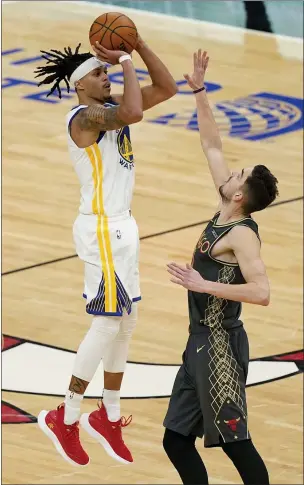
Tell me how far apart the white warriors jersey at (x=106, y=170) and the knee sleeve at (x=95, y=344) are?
1.89 feet

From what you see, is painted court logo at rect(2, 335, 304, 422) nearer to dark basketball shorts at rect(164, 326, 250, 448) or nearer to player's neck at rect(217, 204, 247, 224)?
dark basketball shorts at rect(164, 326, 250, 448)

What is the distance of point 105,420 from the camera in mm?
7184

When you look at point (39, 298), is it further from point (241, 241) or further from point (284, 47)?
point (284, 47)

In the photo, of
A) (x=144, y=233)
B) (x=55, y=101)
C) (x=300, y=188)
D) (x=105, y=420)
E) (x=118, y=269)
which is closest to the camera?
(x=118, y=269)

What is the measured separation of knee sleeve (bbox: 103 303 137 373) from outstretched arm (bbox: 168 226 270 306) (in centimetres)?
46

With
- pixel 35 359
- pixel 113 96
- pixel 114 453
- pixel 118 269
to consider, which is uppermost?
pixel 113 96

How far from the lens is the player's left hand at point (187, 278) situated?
6598mm

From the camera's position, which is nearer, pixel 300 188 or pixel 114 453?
pixel 114 453

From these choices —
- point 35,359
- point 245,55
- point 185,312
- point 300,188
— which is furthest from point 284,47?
point 35,359

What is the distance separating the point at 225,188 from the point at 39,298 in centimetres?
592

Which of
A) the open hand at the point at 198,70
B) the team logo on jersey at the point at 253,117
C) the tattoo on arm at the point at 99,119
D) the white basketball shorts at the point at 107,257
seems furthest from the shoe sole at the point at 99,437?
the team logo on jersey at the point at 253,117

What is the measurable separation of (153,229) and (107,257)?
7.65m

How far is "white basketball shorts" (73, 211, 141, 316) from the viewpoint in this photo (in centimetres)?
670

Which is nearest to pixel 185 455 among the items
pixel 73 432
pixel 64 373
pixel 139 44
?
pixel 73 432
